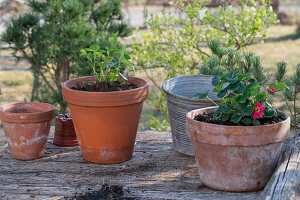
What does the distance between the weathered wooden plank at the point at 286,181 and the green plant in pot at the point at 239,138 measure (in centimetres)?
9

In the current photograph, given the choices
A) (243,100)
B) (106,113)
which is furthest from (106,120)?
(243,100)

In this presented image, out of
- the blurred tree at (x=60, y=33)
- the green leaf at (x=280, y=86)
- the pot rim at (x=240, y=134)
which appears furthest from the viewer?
the blurred tree at (x=60, y=33)

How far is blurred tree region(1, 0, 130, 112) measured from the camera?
12.2ft

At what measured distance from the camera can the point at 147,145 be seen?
→ 9.50ft

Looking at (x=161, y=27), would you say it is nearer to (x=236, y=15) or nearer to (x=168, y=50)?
(x=168, y=50)

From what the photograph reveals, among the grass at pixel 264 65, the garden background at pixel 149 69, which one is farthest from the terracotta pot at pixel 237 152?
the grass at pixel 264 65

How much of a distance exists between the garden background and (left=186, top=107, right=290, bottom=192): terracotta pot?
1.05 m

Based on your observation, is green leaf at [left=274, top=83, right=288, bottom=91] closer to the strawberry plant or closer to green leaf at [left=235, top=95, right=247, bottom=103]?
the strawberry plant

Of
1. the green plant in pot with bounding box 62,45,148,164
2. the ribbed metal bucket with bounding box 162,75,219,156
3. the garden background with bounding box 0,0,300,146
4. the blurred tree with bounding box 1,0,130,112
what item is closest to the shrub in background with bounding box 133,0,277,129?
the garden background with bounding box 0,0,300,146

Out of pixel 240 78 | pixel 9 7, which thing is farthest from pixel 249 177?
pixel 9 7

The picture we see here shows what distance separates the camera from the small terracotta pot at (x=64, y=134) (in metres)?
2.83

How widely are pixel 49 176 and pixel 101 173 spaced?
29 cm

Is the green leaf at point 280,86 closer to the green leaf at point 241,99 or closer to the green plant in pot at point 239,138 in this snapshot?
the green plant in pot at point 239,138

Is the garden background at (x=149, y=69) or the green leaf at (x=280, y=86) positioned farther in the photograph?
the garden background at (x=149, y=69)
